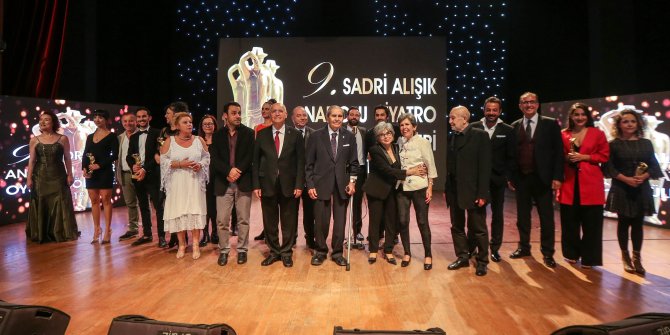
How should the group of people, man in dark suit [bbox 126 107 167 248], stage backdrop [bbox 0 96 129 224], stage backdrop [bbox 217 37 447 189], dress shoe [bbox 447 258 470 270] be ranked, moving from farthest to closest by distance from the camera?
stage backdrop [bbox 217 37 447 189] < stage backdrop [bbox 0 96 129 224] < man in dark suit [bbox 126 107 167 248] < dress shoe [bbox 447 258 470 270] < the group of people

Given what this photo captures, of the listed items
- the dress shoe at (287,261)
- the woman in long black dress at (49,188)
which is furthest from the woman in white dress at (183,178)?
the woman in long black dress at (49,188)

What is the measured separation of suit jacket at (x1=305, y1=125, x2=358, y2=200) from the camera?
4293 millimetres

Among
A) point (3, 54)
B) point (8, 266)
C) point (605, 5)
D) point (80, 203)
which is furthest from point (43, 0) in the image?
point (605, 5)

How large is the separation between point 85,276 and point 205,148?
62.3 inches

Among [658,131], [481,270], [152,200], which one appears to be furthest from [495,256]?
[152,200]

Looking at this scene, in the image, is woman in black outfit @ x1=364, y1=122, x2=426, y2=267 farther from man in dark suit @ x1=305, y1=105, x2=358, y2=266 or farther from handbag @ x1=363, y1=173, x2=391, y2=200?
man in dark suit @ x1=305, y1=105, x2=358, y2=266

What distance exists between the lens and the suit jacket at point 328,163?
4.29 metres

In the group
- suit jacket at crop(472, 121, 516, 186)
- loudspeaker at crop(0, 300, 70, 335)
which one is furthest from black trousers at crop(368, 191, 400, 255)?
loudspeaker at crop(0, 300, 70, 335)

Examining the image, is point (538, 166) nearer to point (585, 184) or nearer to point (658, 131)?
point (585, 184)

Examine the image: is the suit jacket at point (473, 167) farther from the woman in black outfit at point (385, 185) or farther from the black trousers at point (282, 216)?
the black trousers at point (282, 216)

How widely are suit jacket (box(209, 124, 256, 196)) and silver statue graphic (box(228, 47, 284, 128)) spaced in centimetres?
523

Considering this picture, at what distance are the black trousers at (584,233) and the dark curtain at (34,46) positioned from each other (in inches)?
341

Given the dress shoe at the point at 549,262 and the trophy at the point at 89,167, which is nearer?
the dress shoe at the point at 549,262

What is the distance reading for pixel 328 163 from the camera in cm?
430
